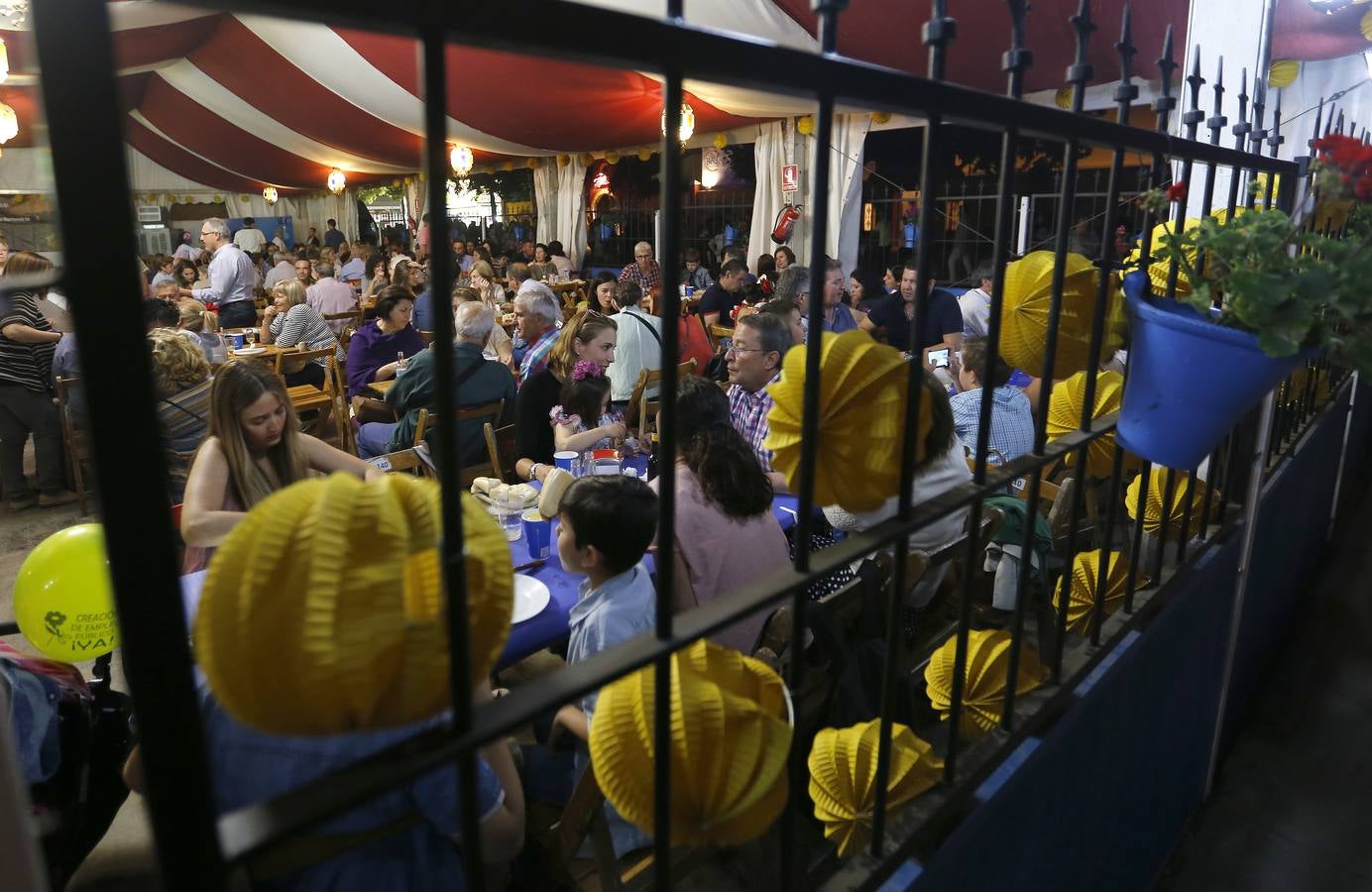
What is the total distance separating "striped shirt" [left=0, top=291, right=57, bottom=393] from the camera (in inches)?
164

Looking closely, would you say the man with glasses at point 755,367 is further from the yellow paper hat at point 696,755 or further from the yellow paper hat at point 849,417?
the yellow paper hat at point 696,755

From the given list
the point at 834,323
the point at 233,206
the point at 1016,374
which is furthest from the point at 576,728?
the point at 233,206

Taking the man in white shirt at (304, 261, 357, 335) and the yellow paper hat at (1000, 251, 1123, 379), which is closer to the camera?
the yellow paper hat at (1000, 251, 1123, 379)

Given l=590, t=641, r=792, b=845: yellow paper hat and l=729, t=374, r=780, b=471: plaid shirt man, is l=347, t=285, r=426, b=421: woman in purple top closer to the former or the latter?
l=729, t=374, r=780, b=471: plaid shirt man

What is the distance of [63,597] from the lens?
1.73m

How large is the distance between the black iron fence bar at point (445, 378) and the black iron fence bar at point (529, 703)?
35 mm

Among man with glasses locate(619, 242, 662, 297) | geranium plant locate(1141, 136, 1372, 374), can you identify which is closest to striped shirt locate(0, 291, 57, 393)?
man with glasses locate(619, 242, 662, 297)

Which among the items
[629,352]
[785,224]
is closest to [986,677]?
[629,352]

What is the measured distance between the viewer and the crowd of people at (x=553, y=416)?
5.06 ft

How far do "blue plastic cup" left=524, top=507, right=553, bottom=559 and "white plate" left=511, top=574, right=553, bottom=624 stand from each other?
0.17 m

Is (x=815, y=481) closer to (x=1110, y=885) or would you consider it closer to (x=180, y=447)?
(x=1110, y=885)

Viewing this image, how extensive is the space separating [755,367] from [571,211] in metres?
8.32

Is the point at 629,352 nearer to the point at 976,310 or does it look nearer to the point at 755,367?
the point at 755,367

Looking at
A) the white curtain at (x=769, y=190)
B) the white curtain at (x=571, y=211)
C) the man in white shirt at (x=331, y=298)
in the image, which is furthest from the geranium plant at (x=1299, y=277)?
the white curtain at (x=571, y=211)
